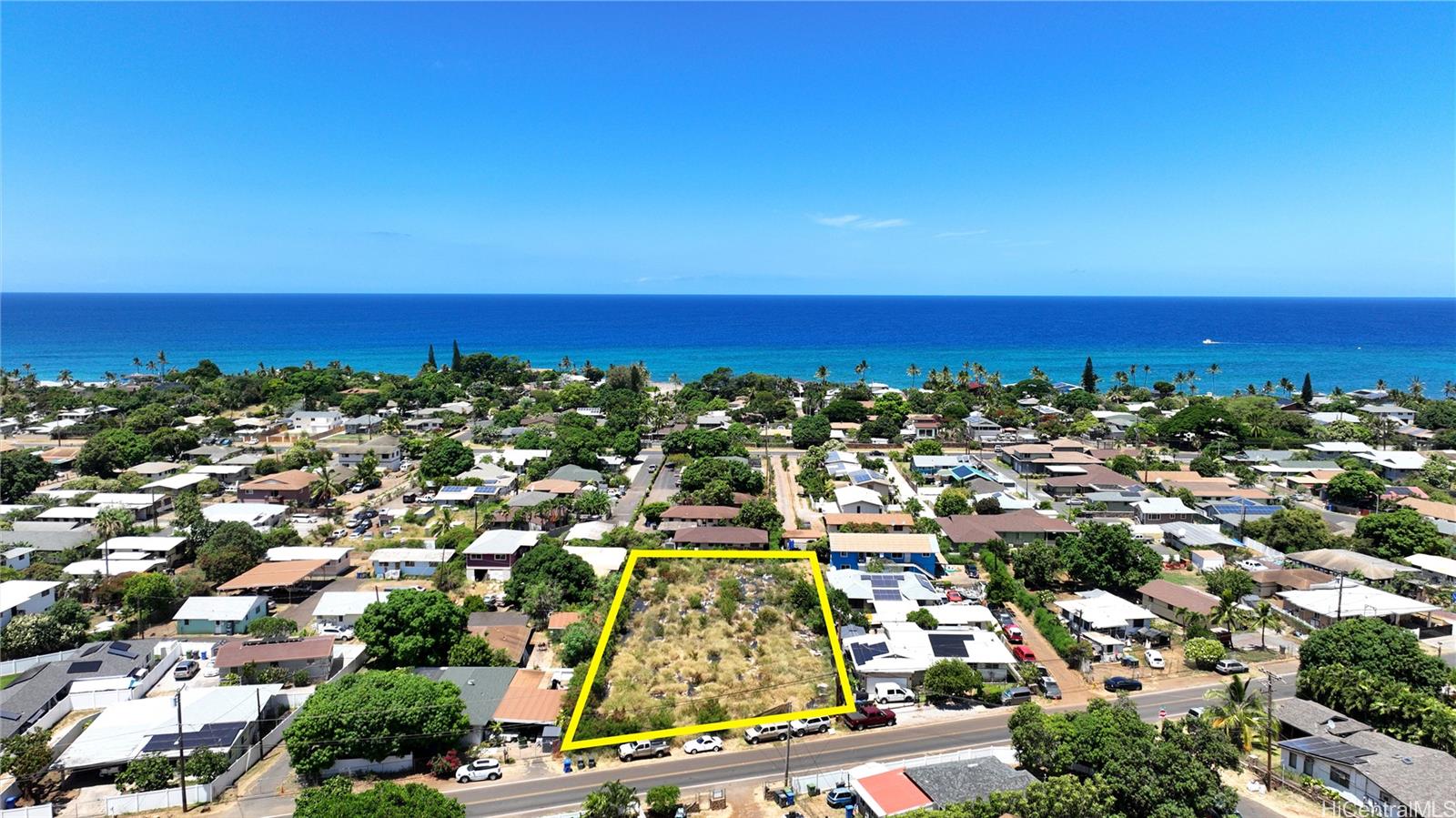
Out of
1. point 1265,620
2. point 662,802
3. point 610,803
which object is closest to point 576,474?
point 662,802

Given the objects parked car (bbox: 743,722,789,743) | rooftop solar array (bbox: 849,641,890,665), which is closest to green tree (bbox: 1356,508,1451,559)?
rooftop solar array (bbox: 849,641,890,665)

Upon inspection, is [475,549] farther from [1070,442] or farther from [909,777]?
[1070,442]

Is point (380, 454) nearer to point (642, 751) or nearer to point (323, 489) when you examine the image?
point (323, 489)

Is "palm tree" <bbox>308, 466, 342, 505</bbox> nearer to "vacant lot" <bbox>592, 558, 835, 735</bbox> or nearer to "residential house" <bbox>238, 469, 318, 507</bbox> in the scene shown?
"residential house" <bbox>238, 469, 318, 507</bbox>

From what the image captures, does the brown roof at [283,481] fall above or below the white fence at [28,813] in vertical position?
above

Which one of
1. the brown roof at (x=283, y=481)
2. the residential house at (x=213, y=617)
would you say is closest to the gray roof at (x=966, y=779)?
the residential house at (x=213, y=617)

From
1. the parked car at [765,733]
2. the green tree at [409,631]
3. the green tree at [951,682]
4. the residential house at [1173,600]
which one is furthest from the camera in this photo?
the residential house at [1173,600]

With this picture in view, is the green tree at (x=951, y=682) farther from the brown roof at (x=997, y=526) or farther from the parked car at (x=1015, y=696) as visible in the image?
the brown roof at (x=997, y=526)
